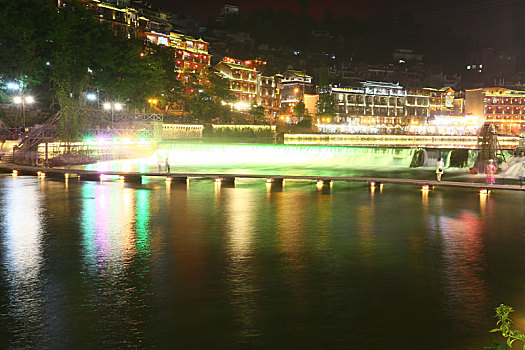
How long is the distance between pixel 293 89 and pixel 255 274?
5297 inches

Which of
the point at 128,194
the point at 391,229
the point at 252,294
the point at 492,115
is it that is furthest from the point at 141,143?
the point at 492,115

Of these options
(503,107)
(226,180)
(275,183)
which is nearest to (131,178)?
(226,180)

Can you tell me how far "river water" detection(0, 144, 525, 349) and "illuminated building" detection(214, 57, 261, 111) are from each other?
105 meters

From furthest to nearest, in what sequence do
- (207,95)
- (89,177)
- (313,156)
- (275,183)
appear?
(207,95)
(313,156)
(89,177)
(275,183)

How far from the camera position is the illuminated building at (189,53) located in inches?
4638

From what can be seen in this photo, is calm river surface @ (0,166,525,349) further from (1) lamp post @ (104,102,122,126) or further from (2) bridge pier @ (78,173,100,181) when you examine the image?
(1) lamp post @ (104,102,122,126)

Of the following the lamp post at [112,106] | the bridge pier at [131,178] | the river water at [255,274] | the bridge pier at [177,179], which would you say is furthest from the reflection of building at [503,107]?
the river water at [255,274]

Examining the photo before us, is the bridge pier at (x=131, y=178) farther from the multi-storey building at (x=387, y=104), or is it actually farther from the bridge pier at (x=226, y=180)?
the multi-storey building at (x=387, y=104)

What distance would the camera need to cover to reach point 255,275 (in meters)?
13.1

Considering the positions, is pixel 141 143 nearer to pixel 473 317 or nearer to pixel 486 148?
pixel 486 148

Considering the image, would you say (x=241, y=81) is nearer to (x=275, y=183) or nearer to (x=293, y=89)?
(x=293, y=89)

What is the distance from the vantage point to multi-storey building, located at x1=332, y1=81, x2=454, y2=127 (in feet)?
504

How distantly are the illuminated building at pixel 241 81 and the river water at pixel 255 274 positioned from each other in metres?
105

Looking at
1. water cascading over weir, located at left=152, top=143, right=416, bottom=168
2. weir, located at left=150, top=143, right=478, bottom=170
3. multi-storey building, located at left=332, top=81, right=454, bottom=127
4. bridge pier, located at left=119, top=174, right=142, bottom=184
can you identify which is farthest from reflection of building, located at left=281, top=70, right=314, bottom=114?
bridge pier, located at left=119, top=174, right=142, bottom=184
